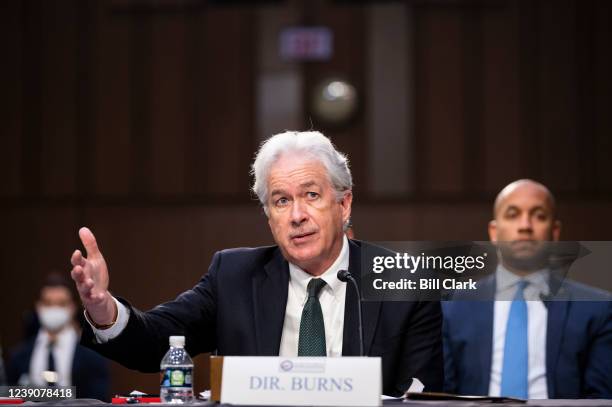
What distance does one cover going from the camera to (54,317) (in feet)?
21.6

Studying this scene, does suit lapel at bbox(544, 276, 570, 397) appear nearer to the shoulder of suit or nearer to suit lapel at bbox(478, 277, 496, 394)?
suit lapel at bbox(478, 277, 496, 394)

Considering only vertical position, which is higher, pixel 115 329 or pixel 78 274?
pixel 78 274

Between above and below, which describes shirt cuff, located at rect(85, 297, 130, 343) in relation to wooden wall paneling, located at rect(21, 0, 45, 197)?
below

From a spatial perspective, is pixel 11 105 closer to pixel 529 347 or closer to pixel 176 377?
pixel 529 347

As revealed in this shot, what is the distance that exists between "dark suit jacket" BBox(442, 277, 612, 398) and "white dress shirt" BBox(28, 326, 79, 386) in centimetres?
334

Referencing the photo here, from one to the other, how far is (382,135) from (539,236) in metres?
2.82

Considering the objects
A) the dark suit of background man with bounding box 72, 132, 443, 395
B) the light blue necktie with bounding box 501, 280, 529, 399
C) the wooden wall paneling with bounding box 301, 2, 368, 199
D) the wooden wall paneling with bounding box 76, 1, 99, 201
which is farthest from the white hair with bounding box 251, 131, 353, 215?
the wooden wall paneling with bounding box 76, 1, 99, 201

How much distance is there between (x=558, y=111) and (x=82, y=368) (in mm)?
3708

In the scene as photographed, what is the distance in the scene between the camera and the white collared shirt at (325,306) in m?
2.77

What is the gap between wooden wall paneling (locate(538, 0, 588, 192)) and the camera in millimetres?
6785

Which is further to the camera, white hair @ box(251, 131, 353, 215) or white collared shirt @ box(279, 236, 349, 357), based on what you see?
white hair @ box(251, 131, 353, 215)

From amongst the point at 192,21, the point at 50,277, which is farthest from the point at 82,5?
the point at 50,277

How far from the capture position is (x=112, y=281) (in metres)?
7.02

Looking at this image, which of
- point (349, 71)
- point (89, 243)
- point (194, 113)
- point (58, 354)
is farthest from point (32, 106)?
point (89, 243)
